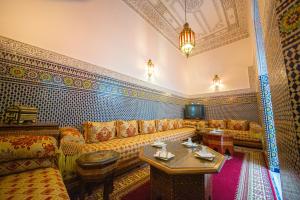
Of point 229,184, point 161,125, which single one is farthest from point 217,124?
point 229,184

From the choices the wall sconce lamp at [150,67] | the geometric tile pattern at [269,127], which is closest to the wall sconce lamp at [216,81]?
the geometric tile pattern at [269,127]

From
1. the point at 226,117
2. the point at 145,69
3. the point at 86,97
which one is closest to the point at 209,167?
the point at 86,97

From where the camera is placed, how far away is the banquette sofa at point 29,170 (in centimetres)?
97

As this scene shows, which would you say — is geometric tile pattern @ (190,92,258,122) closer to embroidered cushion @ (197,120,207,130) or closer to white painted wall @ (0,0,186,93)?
embroidered cushion @ (197,120,207,130)

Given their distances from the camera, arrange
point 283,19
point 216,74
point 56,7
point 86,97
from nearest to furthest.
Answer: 1. point 283,19
2. point 56,7
3. point 86,97
4. point 216,74

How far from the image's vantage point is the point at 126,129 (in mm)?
3496

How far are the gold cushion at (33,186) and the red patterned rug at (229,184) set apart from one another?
925 millimetres

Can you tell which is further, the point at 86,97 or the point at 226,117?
the point at 226,117

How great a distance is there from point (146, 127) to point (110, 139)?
4.46 feet

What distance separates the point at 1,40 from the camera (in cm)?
208

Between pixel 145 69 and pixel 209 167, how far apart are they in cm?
404

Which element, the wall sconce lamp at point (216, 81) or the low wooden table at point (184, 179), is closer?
the low wooden table at point (184, 179)

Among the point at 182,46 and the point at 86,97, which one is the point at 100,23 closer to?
the point at 86,97

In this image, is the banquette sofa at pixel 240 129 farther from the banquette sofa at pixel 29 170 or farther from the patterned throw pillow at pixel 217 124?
the banquette sofa at pixel 29 170
